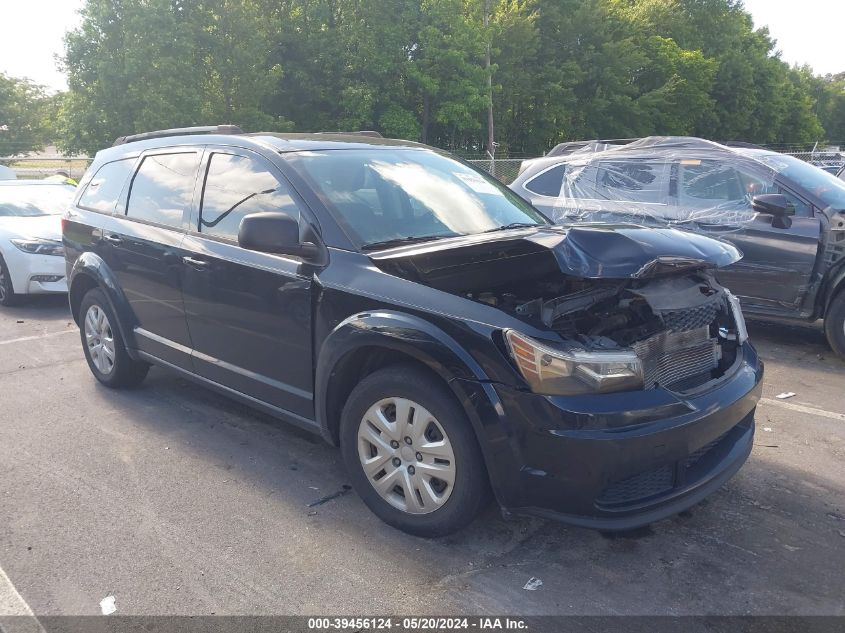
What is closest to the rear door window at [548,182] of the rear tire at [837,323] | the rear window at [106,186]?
the rear tire at [837,323]

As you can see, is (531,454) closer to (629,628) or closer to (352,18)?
(629,628)

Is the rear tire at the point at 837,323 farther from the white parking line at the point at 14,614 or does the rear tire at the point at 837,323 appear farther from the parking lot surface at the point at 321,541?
the white parking line at the point at 14,614

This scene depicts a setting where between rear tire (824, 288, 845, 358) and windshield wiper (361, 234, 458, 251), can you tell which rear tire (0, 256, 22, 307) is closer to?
windshield wiper (361, 234, 458, 251)

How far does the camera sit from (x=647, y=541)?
122 inches

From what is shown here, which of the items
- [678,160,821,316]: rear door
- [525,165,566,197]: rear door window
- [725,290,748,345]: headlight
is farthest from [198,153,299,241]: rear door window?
[525,165,566,197]: rear door window

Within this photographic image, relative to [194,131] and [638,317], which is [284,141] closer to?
[194,131]

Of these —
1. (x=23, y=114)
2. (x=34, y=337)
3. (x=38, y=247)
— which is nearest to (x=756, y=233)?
(x=34, y=337)

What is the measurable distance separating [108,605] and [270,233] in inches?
68.2

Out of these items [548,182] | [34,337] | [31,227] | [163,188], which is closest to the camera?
[163,188]

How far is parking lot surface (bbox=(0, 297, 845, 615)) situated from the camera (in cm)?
272

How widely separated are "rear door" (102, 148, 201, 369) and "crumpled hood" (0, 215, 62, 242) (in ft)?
14.1

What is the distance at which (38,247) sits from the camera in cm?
853

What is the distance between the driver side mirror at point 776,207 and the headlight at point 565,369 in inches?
167

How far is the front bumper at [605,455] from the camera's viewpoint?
2.60 meters
